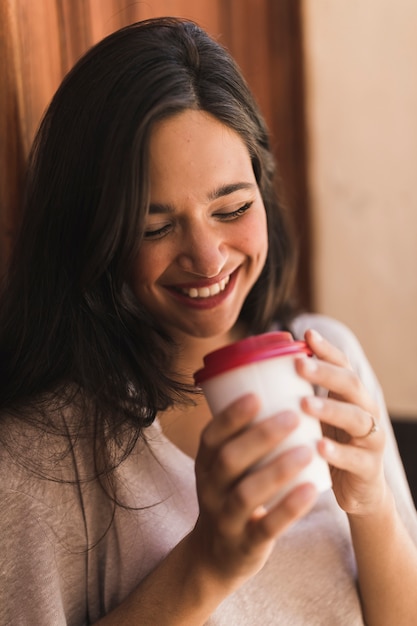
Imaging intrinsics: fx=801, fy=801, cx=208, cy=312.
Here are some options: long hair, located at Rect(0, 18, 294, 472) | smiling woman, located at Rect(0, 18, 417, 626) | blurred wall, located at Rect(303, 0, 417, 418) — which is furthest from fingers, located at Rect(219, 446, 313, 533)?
blurred wall, located at Rect(303, 0, 417, 418)

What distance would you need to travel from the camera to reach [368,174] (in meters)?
1.79

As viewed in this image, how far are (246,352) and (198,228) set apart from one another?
1.09 feet

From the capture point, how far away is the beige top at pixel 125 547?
1.03 meters

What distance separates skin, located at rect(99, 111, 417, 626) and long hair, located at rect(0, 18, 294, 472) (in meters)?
0.04

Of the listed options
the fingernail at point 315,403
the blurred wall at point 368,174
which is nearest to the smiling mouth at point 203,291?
the fingernail at point 315,403

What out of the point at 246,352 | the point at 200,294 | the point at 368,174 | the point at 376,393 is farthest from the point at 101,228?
the point at 368,174

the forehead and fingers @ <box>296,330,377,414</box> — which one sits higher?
the forehead

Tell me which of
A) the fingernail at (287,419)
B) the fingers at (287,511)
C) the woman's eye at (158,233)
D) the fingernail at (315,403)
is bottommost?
the fingers at (287,511)

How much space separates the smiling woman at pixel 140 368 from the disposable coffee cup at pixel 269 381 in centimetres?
11

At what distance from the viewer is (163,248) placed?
1.08 m

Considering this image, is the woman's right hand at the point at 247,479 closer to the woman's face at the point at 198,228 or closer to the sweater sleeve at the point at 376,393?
the woman's face at the point at 198,228

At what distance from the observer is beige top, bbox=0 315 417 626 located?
1.03 meters

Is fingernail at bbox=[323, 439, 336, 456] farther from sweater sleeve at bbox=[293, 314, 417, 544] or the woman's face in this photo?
sweater sleeve at bbox=[293, 314, 417, 544]

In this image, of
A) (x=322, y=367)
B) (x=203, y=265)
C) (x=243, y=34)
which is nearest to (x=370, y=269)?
(x=243, y=34)
